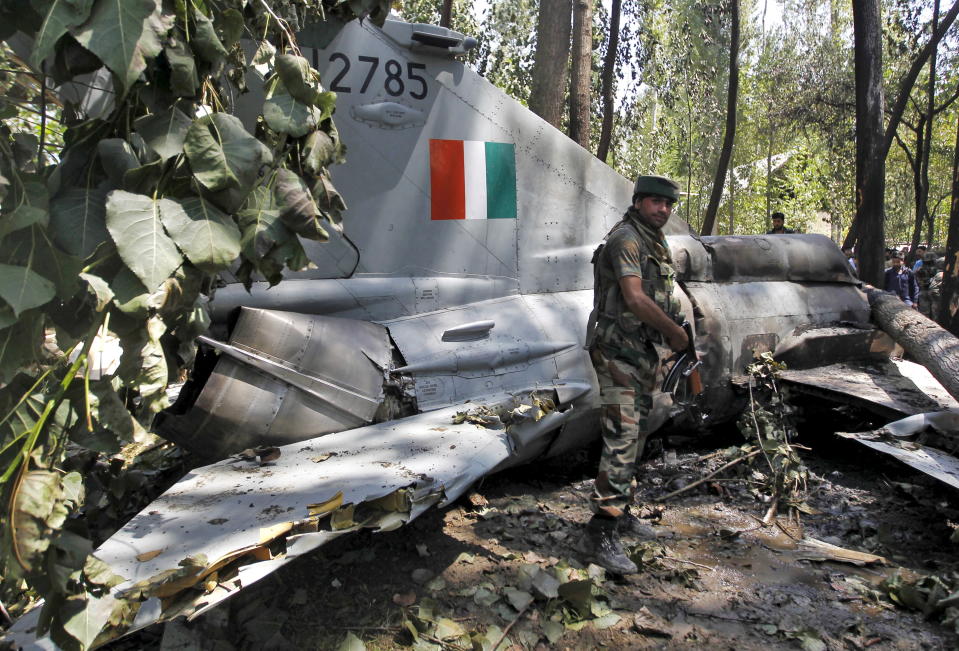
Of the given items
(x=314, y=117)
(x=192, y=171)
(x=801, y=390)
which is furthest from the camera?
(x=801, y=390)

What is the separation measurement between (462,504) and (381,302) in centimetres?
128

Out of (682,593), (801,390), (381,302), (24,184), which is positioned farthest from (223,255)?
(801,390)

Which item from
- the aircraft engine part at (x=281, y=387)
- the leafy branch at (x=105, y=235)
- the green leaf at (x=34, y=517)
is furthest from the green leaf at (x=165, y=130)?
the aircraft engine part at (x=281, y=387)

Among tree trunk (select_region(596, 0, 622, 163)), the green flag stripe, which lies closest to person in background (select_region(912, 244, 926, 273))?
tree trunk (select_region(596, 0, 622, 163))

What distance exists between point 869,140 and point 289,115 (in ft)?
23.8

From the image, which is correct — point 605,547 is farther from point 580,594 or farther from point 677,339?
point 677,339

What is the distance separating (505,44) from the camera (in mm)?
18578

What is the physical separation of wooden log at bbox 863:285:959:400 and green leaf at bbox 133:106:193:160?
492 centimetres

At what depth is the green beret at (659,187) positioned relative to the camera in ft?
12.3

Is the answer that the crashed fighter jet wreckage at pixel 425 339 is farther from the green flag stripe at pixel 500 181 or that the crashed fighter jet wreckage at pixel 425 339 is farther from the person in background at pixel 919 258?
the person in background at pixel 919 258

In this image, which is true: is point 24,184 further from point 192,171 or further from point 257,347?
point 257,347

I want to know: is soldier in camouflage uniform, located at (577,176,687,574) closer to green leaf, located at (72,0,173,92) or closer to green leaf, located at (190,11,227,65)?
green leaf, located at (190,11,227,65)

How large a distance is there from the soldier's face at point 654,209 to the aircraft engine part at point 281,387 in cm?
166

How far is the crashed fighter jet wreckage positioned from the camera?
256 cm
